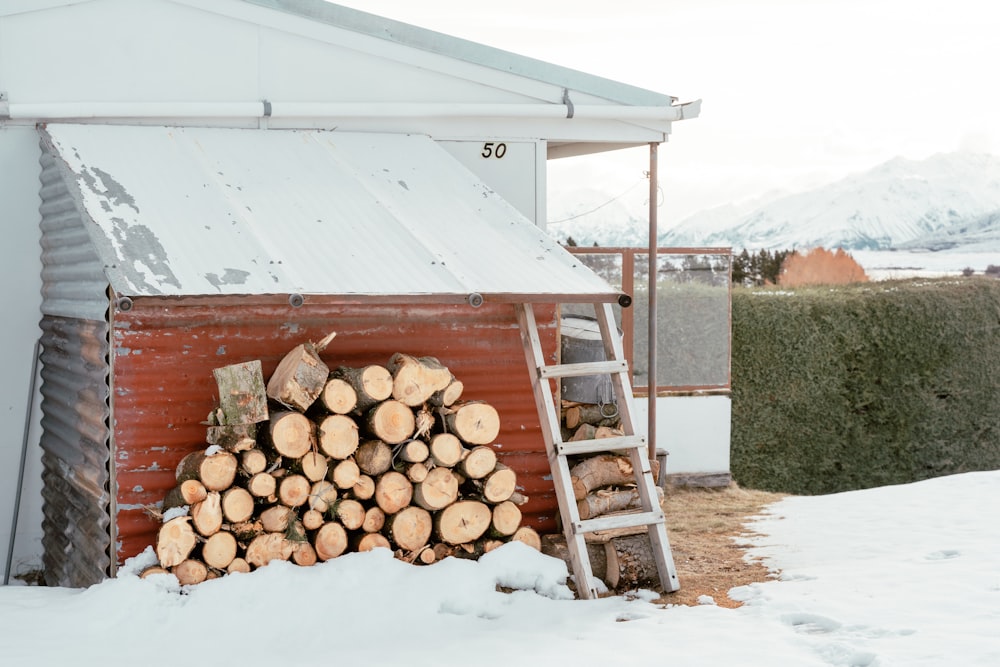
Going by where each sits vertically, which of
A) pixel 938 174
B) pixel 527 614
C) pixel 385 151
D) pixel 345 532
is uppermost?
pixel 938 174

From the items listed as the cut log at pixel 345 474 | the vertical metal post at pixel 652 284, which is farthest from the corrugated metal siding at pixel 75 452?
the vertical metal post at pixel 652 284

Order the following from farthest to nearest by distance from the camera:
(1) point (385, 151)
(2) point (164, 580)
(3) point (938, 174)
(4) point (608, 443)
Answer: (3) point (938, 174)
(1) point (385, 151)
(4) point (608, 443)
(2) point (164, 580)

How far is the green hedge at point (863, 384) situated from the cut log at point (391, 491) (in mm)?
6986

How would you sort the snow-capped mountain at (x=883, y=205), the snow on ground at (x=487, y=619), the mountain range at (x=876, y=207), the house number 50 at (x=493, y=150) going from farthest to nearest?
Result: the snow-capped mountain at (x=883, y=205)
the mountain range at (x=876, y=207)
the house number 50 at (x=493, y=150)
the snow on ground at (x=487, y=619)

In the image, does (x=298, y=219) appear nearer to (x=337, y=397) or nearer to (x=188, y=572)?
(x=337, y=397)

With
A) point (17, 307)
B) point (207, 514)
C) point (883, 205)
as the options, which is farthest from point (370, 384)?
point (883, 205)

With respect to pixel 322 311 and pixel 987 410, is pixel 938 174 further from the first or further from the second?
pixel 322 311

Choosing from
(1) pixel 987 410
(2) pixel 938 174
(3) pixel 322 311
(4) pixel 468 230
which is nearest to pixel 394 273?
(3) pixel 322 311

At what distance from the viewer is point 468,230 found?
23.4ft

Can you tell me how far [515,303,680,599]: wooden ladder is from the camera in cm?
649

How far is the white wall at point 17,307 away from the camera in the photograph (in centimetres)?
719

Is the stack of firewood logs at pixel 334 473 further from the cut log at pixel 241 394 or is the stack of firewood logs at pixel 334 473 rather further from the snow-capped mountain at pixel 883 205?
the snow-capped mountain at pixel 883 205

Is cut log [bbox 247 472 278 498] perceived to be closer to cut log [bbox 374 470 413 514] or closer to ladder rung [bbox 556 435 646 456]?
cut log [bbox 374 470 413 514]

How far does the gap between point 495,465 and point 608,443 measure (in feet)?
2.27
